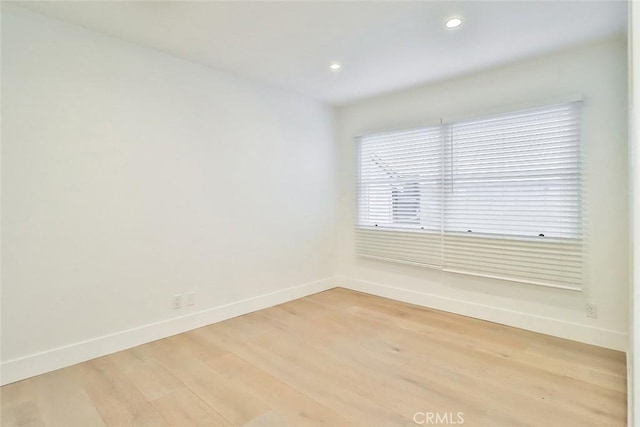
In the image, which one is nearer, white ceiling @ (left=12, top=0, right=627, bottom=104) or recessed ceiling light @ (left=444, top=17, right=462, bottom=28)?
white ceiling @ (left=12, top=0, right=627, bottom=104)

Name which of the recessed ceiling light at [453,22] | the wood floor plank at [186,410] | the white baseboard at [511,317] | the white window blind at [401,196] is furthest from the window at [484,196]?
the wood floor plank at [186,410]

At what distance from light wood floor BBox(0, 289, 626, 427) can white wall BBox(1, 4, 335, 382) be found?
359 millimetres

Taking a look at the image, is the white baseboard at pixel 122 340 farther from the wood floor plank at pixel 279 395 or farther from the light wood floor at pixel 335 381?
the wood floor plank at pixel 279 395

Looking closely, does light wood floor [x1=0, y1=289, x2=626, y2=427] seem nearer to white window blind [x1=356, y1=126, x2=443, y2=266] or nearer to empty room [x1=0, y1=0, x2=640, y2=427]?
empty room [x1=0, y1=0, x2=640, y2=427]

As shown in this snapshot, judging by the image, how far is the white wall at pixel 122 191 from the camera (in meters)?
2.32

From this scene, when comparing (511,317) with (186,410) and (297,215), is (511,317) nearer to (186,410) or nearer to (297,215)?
(297,215)

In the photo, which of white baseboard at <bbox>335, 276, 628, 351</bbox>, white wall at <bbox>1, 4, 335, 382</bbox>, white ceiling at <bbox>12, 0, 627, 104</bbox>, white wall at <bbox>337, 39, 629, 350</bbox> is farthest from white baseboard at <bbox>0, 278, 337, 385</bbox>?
white ceiling at <bbox>12, 0, 627, 104</bbox>

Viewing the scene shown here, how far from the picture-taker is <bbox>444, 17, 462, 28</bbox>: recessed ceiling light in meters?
2.45

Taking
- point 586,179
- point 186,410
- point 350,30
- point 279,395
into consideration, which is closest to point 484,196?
point 586,179

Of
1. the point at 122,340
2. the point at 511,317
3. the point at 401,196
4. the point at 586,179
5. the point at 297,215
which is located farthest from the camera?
the point at 297,215

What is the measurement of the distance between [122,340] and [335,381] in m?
1.79

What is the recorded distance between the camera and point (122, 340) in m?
2.75

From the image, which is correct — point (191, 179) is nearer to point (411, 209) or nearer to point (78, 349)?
point (78, 349)

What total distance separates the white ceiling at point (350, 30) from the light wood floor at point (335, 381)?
251 cm
